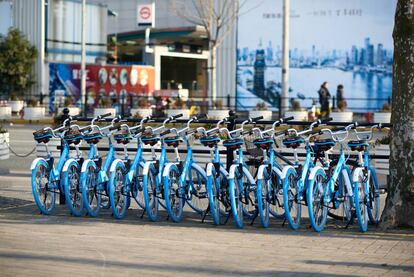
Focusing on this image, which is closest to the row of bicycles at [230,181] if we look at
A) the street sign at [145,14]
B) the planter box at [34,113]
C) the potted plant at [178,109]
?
the potted plant at [178,109]

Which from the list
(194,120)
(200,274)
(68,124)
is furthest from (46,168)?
(200,274)

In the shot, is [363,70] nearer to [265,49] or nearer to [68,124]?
[265,49]

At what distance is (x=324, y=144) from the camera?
412 inches

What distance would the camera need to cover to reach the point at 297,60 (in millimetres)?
48312

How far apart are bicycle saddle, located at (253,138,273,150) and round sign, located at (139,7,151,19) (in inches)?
1750

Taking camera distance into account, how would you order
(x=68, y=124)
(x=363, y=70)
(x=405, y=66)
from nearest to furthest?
(x=405, y=66) → (x=68, y=124) → (x=363, y=70)

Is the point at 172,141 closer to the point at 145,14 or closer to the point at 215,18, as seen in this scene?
the point at 215,18

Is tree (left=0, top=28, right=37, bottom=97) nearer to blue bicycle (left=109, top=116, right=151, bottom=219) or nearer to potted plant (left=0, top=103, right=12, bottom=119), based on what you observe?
potted plant (left=0, top=103, right=12, bottom=119)

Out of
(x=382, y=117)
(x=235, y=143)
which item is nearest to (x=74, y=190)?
(x=235, y=143)

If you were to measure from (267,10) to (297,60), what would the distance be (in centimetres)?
342

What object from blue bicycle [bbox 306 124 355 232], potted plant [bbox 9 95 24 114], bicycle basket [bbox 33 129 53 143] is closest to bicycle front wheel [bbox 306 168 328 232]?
blue bicycle [bbox 306 124 355 232]

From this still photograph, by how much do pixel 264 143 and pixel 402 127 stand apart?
1647mm

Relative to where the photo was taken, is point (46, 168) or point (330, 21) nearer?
point (46, 168)

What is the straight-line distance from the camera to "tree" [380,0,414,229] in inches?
390
